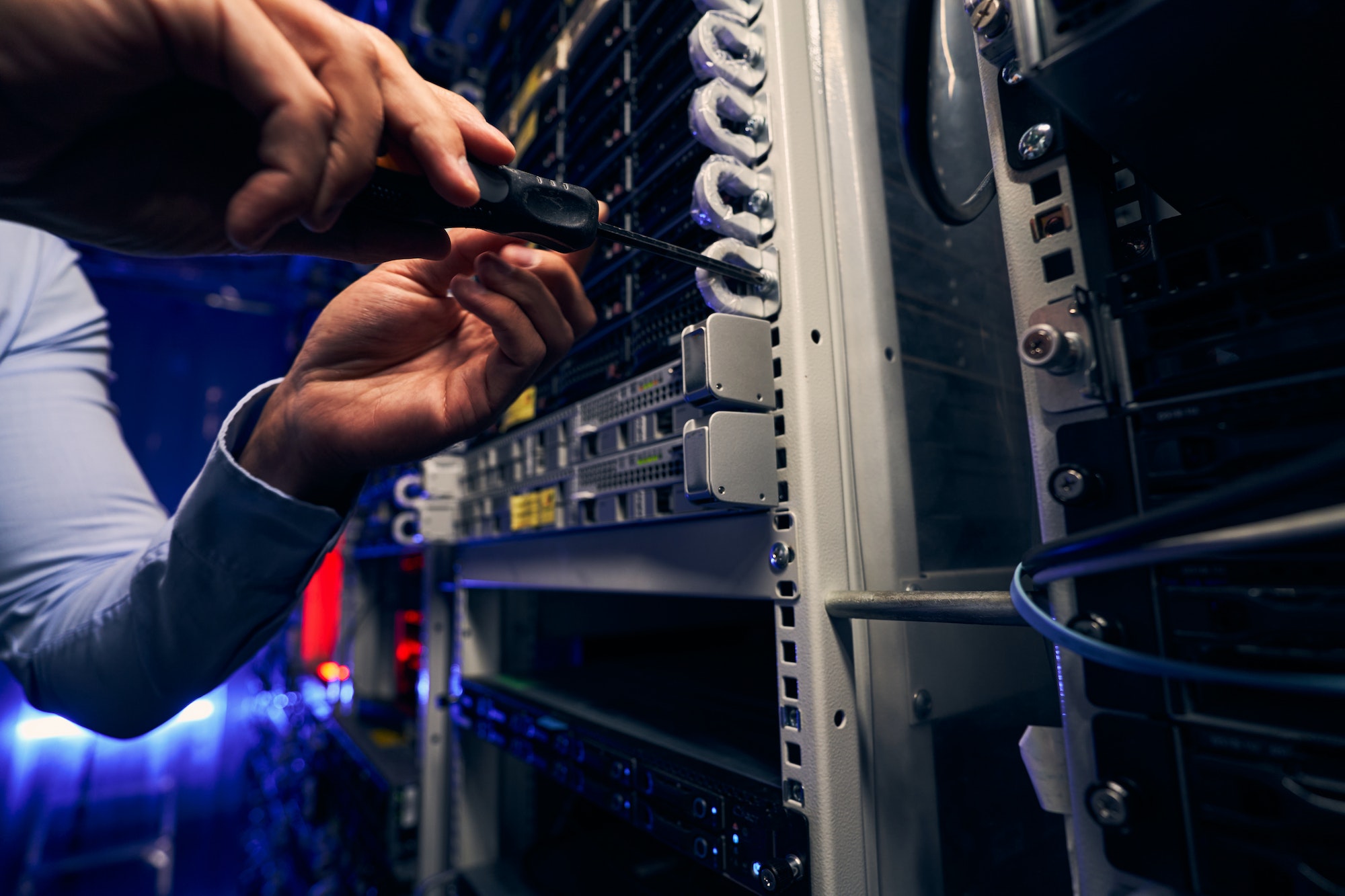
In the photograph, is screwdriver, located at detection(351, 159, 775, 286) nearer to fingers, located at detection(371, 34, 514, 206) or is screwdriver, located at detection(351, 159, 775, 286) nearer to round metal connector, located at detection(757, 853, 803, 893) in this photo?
fingers, located at detection(371, 34, 514, 206)

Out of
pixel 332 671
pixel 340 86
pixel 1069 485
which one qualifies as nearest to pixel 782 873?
pixel 1069 485

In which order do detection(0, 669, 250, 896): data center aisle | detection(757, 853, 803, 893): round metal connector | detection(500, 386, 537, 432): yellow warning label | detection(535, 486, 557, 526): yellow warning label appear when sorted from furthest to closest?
detection(0, 669, 250, 896): data center aisle < detection(500, 386, 537, 432): yellow warning label < detection(535, 486, 557, 526): yellow warning label < detection(757, 853, 803, 893): round metal connector

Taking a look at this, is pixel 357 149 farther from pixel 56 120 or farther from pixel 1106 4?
pixel 1106 4

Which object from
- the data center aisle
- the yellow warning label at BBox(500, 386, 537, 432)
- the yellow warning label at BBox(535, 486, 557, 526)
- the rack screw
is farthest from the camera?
the data center aisle

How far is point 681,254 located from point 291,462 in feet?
1.76

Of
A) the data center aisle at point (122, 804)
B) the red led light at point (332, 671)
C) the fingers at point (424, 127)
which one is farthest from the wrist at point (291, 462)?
the data center aisle at point (122, 804)

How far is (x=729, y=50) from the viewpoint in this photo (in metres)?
0.62

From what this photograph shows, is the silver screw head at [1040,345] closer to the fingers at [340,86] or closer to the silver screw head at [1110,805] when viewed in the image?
the silver screw head at [1110,805]

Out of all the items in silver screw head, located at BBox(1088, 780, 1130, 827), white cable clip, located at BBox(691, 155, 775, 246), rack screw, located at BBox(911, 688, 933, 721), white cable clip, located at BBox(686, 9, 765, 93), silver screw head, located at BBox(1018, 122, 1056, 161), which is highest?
white cable clip, located at BBox(686, 9, 765, 93)

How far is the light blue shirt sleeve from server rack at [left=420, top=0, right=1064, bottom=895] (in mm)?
341

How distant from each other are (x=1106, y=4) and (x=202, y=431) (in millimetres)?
4008

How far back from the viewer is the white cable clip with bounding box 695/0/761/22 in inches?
24.0

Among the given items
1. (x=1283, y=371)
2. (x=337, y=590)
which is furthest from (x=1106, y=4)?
(x=337, y=590)

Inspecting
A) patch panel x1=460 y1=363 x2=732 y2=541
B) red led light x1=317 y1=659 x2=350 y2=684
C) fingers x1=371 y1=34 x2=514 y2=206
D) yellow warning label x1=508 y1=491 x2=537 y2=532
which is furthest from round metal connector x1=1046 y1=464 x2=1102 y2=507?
red led light x1=317 y1=659 x2=350 y2=684
